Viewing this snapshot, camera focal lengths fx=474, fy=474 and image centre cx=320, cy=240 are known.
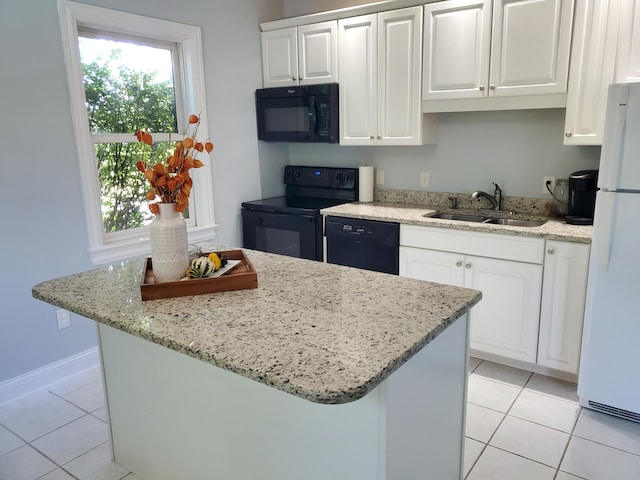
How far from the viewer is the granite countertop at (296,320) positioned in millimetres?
1096

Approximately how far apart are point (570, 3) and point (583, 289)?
151cm

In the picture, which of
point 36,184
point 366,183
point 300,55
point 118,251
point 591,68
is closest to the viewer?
point 591,68

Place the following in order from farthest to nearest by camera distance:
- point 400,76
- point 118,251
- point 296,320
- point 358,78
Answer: point 358,78 < point 400,76 < point 118,251 < point 296,320

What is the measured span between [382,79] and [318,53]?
58cm

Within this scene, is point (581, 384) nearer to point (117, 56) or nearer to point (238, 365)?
point (238, 365)

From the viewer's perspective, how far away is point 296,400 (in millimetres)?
1367

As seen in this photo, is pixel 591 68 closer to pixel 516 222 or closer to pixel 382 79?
pixel 516 222

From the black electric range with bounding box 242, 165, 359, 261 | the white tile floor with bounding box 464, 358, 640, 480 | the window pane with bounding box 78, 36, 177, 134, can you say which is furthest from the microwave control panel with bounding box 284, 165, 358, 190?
the white tile floor with bounding box 464, 358, 640, 480

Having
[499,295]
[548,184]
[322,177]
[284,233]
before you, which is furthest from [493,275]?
[322,177]

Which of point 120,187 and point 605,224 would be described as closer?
point 605,224

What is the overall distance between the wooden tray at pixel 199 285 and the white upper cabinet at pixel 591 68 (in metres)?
2.00

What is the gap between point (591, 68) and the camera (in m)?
2.49

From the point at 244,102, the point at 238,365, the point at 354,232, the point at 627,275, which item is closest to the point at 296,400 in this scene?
the point at 238,365

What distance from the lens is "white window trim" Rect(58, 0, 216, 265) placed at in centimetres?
270
